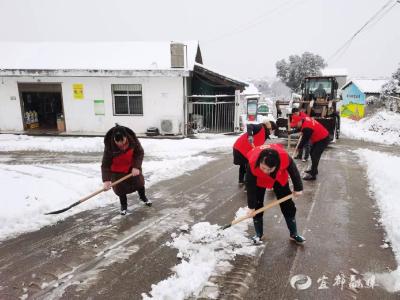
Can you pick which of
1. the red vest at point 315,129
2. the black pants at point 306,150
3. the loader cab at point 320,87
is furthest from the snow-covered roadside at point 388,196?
the loader cab at point 320,87

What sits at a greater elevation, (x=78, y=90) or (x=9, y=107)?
(x=78, y=90)

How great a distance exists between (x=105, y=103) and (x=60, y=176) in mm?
7809

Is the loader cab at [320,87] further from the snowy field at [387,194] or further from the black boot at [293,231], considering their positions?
the black boot at [293,231]

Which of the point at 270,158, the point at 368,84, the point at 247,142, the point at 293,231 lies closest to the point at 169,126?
the point at 247,142

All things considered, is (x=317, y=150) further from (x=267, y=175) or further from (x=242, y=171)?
(x=267, y=175)

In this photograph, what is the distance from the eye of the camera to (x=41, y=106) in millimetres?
18000

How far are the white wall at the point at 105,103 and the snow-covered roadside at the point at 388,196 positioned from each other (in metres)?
8.57

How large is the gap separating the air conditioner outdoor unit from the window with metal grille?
1.36 metres

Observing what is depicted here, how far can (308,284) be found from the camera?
3205 millimetres

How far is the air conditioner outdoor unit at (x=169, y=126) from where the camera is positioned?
1405cm

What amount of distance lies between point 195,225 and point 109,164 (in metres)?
1.69

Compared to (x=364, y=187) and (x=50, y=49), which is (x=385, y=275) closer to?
(x=364, y=187)

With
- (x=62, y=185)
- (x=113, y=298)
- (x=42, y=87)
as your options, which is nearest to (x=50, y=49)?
(x=42, y=87)

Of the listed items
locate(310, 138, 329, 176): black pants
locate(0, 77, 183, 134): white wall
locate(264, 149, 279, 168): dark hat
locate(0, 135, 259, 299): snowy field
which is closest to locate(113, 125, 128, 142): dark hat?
locate(0, 135, 259, 299): snowy field
